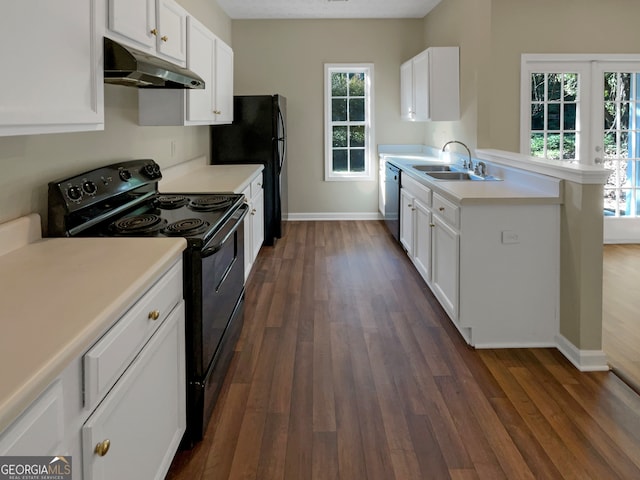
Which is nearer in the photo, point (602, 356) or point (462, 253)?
point (602, 356)

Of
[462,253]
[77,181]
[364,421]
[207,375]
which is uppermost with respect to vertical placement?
[77,181]

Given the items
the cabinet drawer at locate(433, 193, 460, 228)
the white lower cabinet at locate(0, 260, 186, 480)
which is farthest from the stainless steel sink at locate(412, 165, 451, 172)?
the white lower cabinet at locate(0, 260, 186, 480)

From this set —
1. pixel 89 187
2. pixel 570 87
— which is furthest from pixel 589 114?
pixel 89 187

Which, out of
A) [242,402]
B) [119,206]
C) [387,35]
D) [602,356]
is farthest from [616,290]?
[387,35]

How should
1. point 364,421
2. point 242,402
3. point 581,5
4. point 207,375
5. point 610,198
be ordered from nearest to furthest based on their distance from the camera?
point 207,375
point 364,421
point 242,402
point 581,5
point 610,198

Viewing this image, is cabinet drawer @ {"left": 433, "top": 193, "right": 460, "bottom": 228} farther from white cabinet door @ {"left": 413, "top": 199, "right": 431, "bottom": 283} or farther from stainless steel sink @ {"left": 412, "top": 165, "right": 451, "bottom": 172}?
stainless steel sink @ {"left": 412, "top": 165, "right": 451, "bottom": 172}

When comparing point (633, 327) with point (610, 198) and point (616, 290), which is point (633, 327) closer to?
point (616, 290)

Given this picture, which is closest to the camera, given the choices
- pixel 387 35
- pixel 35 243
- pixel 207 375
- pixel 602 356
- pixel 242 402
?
pixel 35 243

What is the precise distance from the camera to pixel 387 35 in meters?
7.54

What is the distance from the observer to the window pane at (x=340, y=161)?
7.87 meters

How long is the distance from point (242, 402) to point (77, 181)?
1235mm

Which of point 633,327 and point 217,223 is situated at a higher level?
point 217,223

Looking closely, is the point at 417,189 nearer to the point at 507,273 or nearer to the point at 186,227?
the point at 507,273

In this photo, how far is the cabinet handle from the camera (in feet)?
4.20
